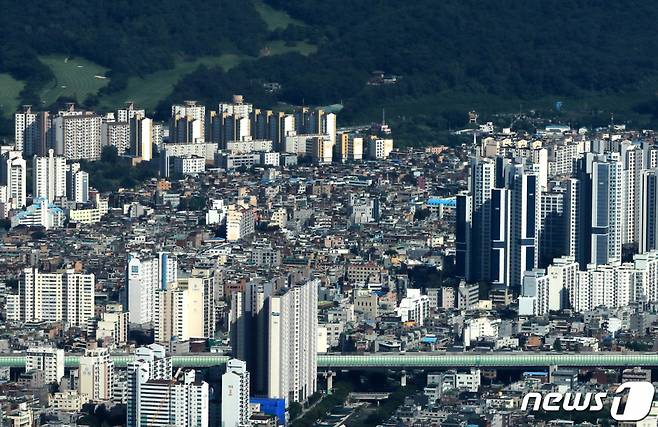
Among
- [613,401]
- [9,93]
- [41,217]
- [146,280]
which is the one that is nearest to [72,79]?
[9,93]

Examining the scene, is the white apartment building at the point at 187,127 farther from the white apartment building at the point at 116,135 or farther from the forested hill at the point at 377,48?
the forested hill at the point at 377,48

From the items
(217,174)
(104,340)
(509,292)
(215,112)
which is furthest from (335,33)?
(104,340)

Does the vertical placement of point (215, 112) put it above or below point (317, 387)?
above

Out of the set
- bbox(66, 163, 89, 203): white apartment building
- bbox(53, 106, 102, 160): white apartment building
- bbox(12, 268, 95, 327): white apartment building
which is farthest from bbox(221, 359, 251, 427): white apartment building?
bbox(53, 106, 102, 160): white apartment building

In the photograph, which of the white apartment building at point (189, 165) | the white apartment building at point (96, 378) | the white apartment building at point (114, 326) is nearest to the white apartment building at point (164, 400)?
the white apartment building at point (96, 378)

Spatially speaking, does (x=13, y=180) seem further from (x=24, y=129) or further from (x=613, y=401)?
(x=613, y=401)

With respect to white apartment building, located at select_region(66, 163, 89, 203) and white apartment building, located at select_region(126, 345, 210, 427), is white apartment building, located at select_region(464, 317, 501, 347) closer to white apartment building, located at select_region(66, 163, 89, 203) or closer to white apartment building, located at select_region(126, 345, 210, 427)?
white apartment building, located at select_region(126, 345, 210, 427)

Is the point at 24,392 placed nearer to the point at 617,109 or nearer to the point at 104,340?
the point at 104,340
